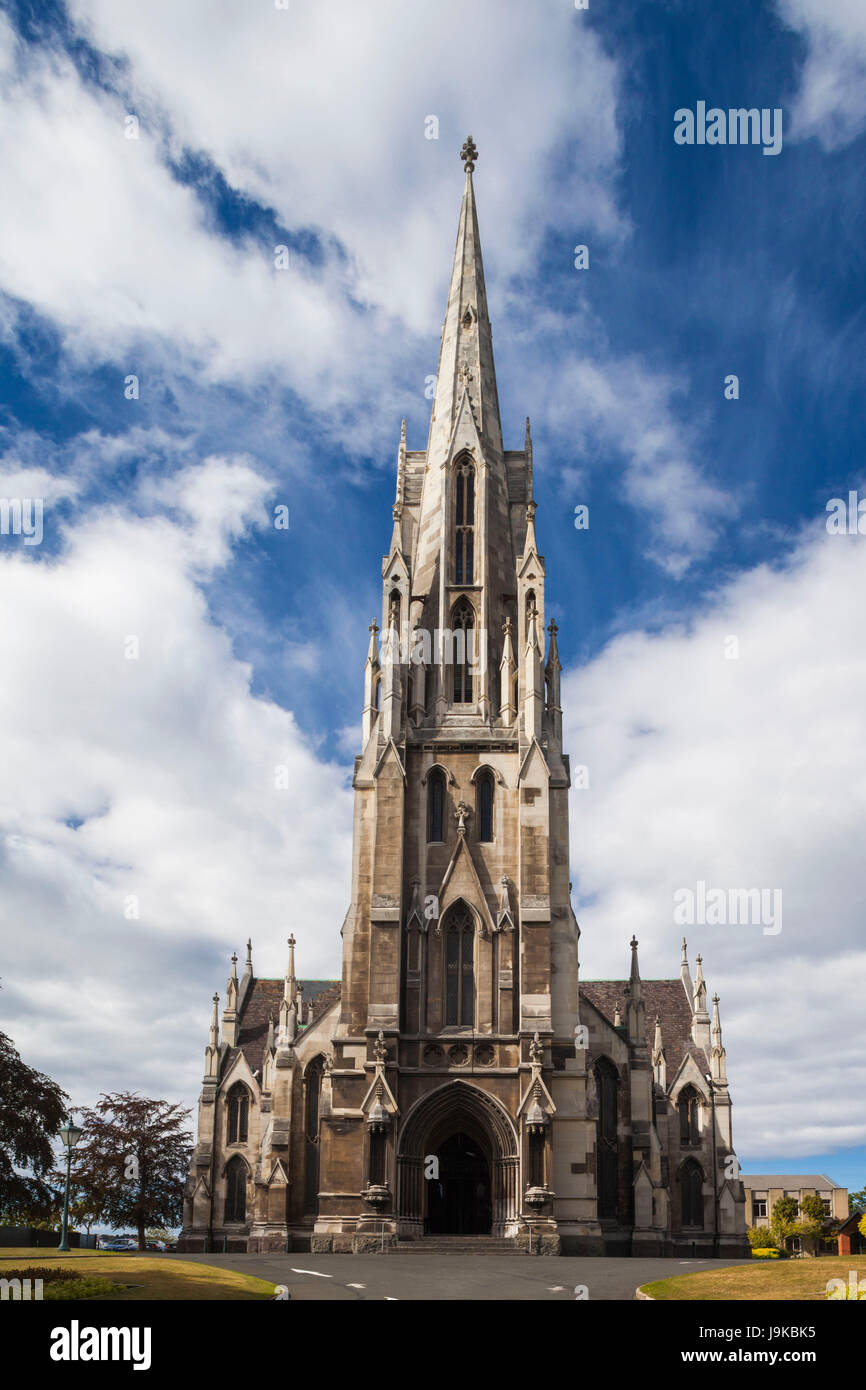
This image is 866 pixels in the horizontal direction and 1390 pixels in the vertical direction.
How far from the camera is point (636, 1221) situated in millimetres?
45969

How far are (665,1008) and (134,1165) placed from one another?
25.7 metres

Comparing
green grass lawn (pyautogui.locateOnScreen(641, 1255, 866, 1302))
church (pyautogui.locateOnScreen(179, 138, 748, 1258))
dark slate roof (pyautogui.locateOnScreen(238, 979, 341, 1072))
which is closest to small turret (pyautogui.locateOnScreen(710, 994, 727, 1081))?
church (pyautogui.locateOnScreen(179, 138, 748, 1258))

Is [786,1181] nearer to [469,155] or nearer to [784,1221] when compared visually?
[784,1221]

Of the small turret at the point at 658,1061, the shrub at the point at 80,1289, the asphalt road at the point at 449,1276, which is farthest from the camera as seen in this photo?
the small turret at the point at 658,1061

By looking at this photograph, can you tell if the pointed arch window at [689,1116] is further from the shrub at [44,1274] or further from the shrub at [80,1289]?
the shrub at [80,1289]

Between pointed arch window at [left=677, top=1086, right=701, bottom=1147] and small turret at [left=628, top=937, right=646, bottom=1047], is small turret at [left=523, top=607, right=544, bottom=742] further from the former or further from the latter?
pointed arch window at [left=677, top=1086, right=701, bottom=1147]

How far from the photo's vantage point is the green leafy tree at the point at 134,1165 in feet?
161

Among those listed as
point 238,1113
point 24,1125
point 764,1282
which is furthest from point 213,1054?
point 764,1282

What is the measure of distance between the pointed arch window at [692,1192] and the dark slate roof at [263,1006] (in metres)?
16.5

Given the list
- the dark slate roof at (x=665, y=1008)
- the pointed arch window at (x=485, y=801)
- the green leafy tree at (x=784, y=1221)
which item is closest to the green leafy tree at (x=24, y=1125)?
the pointed arch window at (x=485, y=801)

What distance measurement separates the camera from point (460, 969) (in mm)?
41469

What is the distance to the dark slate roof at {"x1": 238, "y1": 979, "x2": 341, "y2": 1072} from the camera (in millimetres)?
54656

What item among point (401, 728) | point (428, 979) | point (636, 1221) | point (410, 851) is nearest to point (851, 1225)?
point (636, 1221)

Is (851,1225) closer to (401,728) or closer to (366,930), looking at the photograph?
(366,930)
